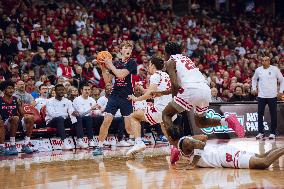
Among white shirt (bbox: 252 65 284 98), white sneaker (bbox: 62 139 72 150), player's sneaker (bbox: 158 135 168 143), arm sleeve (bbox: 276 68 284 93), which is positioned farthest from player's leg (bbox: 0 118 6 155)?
arm sleeve (bbox: 276 68 284 93)

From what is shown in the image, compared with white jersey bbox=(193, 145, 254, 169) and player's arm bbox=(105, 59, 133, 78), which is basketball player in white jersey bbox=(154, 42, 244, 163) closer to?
white jersey bbox=(193, 145, 254, 169)

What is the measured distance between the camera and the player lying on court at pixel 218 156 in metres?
7.39

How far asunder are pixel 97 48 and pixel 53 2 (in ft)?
12.4

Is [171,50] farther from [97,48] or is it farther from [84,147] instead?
[97,48]

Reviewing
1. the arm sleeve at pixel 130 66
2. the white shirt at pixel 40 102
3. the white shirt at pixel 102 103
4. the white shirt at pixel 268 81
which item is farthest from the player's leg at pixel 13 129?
the white shirt at pixel 268 81

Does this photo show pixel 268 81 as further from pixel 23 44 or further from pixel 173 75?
pixel 23 44

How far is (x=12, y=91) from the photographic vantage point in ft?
38.2

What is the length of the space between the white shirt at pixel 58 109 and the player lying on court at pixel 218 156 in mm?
4971

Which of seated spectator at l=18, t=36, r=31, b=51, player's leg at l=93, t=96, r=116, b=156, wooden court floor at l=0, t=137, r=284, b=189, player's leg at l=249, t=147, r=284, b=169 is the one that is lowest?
wooden court floor at l=0, t=137, r=284, b=189

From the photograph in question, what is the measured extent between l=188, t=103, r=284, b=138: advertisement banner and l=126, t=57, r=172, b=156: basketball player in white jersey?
3995mm

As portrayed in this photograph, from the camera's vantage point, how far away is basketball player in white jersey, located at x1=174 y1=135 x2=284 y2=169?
24.2ft

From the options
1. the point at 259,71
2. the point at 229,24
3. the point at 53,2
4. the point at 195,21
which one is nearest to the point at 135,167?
the point at 259,71

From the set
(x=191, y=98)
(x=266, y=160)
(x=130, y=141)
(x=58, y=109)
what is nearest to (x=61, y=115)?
(x=58, y=109)

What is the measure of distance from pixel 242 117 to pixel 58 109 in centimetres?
485
